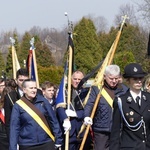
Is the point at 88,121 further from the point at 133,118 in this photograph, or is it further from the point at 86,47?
the point at 86,47

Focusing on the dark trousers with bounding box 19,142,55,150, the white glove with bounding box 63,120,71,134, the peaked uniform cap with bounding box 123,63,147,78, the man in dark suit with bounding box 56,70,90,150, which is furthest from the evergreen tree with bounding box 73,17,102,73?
the peaked uniform cap with bounding box 123,63,147,78

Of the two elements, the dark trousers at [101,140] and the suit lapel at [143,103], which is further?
the dark trousers at [101,140]

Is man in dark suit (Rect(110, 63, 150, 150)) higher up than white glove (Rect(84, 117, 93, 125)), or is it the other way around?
man in dark suit (Rect(110, 63, 150, 150))

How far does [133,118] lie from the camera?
199 inches

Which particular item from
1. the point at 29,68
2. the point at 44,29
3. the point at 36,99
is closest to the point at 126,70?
the point at 36,99

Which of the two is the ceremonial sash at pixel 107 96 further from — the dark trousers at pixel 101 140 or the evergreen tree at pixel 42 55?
the evergreen tree at pixel 42 55

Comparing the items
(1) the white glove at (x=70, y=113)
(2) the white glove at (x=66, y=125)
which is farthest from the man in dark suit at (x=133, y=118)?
(1) the white glove at (x=70, y=113)

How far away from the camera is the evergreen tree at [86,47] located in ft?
115

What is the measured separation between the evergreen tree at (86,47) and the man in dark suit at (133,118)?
29678 mm

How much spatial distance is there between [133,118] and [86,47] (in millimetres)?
31168

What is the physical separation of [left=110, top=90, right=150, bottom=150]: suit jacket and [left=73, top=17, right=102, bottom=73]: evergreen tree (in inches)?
1169

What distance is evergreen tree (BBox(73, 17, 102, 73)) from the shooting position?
35156mm

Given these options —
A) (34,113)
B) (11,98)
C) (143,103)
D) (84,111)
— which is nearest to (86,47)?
(11,98)

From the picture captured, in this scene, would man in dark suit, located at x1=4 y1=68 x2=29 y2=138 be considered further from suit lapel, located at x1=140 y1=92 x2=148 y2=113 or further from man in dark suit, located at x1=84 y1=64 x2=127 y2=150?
suit lapel, located at x1=140 y1=92 x2=148 y2=113
